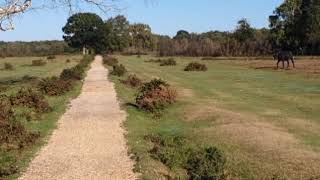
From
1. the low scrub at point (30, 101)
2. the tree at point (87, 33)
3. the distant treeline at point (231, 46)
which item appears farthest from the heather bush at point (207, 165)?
the tree at point (87, 33)

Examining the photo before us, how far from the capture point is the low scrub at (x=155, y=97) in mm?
21469

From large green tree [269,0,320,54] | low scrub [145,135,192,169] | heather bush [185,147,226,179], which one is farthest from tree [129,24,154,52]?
heather bush [185,147,226,179]

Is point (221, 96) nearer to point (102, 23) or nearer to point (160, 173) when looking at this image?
point (160, 173)

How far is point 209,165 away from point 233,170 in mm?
532

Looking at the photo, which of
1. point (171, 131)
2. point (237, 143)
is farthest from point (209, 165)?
point (171, 131)

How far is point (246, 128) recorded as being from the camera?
16469mm

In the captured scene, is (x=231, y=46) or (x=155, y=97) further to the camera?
(x=231, y=46)

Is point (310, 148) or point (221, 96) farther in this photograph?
point (221, 96)

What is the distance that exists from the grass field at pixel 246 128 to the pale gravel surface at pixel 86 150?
0.40 meters

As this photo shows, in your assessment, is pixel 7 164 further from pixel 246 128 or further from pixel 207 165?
pixel 246 128

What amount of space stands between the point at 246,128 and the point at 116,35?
130 metres

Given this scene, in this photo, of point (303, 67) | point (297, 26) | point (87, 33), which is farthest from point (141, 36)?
point (303, 67)

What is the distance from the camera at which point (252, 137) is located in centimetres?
1499

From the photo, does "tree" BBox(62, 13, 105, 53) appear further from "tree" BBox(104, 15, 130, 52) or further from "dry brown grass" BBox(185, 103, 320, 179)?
"dry brown grass" BBox(185, 103, 320, 179)
